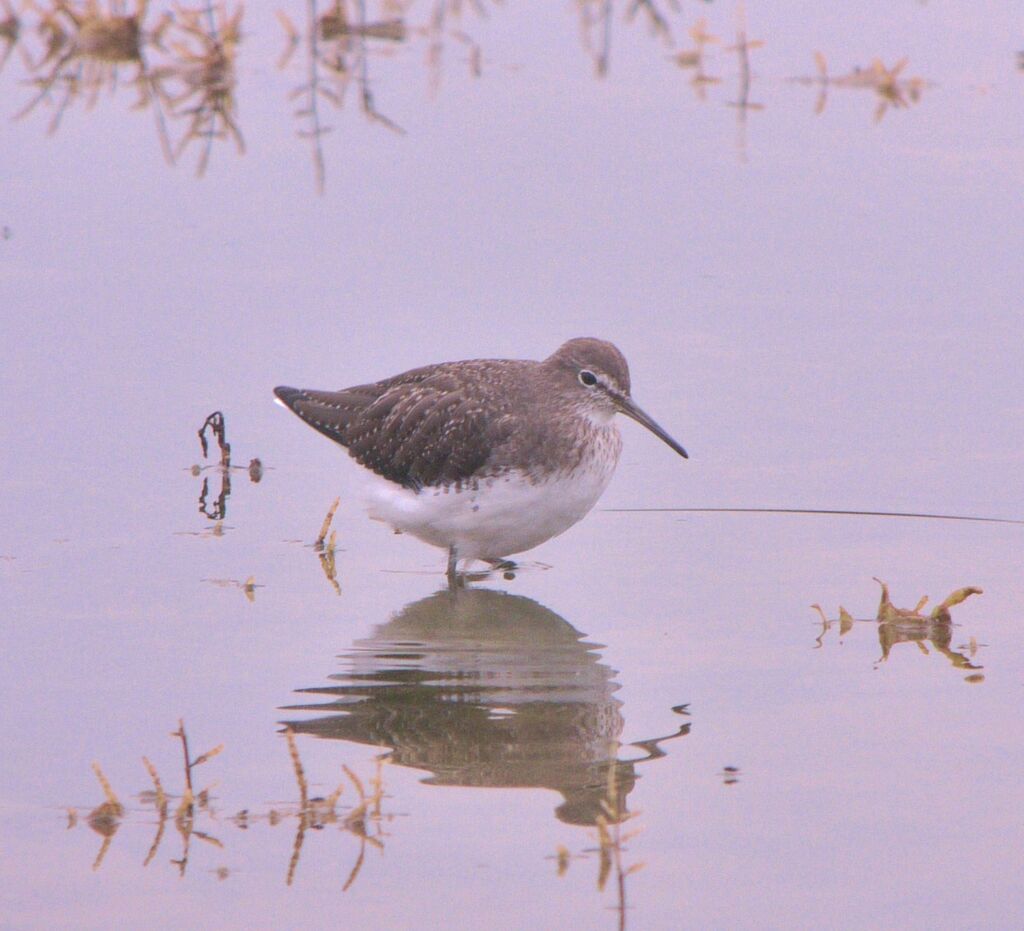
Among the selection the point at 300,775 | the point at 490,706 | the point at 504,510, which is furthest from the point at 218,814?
the point at 504,510

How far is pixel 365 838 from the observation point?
5586 millimetres

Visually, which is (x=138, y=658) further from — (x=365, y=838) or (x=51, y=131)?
(x=51, y=131)

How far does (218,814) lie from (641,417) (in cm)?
391

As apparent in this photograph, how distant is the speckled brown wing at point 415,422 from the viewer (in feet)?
28.7

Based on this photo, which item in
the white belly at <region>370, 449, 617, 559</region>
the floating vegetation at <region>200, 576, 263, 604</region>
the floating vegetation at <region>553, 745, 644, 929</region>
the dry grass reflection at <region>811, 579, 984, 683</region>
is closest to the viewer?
the floating vegetation at <region>553, 745, 644, 929</region>

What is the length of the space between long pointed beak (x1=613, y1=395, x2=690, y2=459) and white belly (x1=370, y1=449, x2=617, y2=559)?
0.35 metres

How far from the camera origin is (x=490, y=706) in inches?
268

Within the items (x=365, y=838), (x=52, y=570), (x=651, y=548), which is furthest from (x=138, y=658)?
(x=651, y=548)

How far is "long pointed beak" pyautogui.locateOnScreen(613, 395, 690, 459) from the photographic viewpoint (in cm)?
896

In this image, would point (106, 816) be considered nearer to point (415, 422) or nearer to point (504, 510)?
point (504, 510)

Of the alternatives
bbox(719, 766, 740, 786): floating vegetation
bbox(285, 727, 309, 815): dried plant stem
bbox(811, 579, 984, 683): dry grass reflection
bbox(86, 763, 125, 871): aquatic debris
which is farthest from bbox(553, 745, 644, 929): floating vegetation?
bbox(811, 579, 984, 683): dry grass reflection

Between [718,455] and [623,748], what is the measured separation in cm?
354

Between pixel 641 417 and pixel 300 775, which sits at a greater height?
pixel 641 417

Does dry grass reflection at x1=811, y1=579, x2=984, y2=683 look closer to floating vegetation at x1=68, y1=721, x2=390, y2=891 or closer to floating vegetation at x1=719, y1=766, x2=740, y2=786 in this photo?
floating vegetation at x1=719, y1=766, x2=740, y2=786
